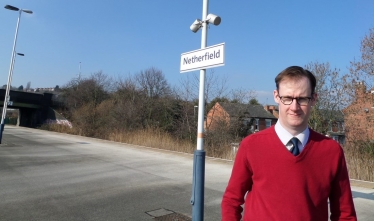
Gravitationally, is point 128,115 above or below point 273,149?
above

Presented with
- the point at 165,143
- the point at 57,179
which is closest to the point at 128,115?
the point at 165,143

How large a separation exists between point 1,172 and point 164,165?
500cm

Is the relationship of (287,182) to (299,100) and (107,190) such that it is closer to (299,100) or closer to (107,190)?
(299,100)

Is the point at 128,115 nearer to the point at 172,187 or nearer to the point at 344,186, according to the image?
the point at 172,187

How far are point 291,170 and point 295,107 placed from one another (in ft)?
1.25

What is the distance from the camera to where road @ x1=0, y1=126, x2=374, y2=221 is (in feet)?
17.1

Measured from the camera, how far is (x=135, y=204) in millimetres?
5719

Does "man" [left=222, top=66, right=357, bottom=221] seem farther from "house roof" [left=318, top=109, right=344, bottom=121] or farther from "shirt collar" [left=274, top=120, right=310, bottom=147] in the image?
"house roof" [left=318, top=109, right=344, bottom=121]

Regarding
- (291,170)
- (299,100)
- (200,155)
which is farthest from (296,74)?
(200,155)

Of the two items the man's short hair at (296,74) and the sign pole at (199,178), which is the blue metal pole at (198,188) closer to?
the sign pole at (199,178)

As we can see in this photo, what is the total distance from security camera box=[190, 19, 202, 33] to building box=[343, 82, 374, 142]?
1194cm

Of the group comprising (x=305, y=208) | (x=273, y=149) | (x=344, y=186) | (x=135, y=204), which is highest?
(x=273, y=149)

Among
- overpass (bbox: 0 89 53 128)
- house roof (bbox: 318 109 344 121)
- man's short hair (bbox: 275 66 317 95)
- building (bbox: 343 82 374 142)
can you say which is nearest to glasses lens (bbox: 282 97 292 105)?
man's short hair (bbox: 275 66 317 95)

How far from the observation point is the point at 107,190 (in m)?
6.80
